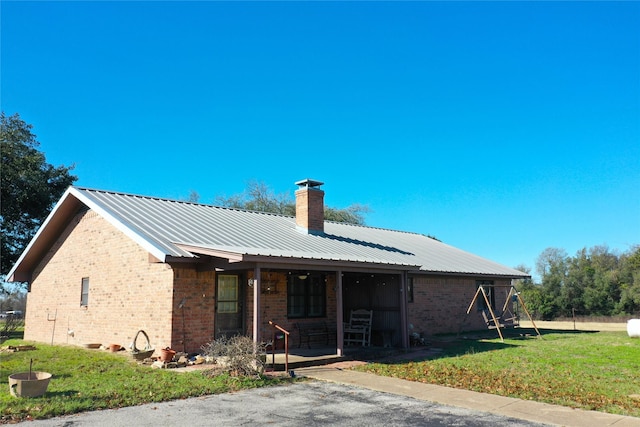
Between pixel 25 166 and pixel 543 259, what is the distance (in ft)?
176

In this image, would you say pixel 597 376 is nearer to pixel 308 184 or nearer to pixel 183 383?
pixel 183 383

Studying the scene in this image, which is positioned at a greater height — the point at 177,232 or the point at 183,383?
the point at 177,232

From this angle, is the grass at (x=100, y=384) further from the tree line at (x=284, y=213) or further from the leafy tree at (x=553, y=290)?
the leafy tree at (x=553, y=290)

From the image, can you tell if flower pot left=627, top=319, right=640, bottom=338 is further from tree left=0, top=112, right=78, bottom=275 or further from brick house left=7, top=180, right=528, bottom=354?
tree left=0, top=112, right=78, bottom=275

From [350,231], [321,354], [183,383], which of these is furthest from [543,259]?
[183,383]

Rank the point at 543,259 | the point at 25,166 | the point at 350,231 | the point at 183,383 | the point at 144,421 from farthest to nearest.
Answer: the point at 543,259 < the point at 25,166 < the point at 350,231 < the point at 183,383 < the point at 144,421

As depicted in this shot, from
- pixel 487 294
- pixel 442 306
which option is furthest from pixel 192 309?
pixel 487 294

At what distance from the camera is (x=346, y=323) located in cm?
1611

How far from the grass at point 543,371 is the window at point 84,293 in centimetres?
901

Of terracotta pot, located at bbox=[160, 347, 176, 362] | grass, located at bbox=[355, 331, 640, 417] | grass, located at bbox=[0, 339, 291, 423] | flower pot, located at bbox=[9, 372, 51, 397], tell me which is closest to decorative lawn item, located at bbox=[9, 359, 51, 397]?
flower pot, located at bbox=[9, 372, 51, 397]

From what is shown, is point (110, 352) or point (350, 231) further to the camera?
point (350, 231)

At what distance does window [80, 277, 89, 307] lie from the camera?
15.3 m

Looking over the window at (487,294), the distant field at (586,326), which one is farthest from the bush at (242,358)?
the distant field at (586,326)

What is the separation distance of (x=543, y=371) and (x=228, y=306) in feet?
25.6
